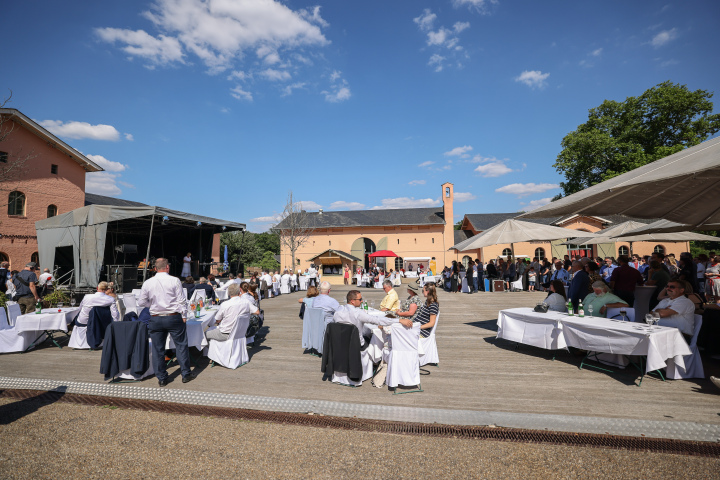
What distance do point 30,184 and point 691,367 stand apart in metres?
25.5

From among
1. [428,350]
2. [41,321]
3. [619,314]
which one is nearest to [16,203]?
[41,321]

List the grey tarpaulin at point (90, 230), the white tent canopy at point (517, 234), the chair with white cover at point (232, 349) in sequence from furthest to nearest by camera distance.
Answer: the grey tarpaulin at point (90, 230)
the white tent canopy at point (517, 234)
the chair with white cover at point (232, 349)

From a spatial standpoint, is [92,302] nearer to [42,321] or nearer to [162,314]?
[42,321]

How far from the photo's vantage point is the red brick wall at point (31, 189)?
17344mm

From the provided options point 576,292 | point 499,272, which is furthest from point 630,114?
point 576,292

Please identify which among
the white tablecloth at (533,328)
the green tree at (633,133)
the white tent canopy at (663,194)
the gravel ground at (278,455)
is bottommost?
the gravel ground at (278,455)

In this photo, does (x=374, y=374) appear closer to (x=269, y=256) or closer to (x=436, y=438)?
(x=436, y=438)

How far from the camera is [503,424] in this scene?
3340 millimetres

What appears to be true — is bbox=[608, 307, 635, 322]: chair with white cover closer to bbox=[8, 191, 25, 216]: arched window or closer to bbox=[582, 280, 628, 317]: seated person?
bbox=[582, 280, 628, 317]: seated person

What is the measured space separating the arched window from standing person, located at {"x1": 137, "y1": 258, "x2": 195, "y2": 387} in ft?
63.3

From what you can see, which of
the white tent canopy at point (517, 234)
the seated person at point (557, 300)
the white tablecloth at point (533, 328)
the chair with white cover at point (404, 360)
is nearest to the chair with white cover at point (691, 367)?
the white tablecloth at point (533, 328)

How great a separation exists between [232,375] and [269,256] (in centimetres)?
4325

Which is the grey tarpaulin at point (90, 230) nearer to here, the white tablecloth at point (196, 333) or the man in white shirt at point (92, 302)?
the man in white shirt at point (92, 302)

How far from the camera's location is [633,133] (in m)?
25.0
